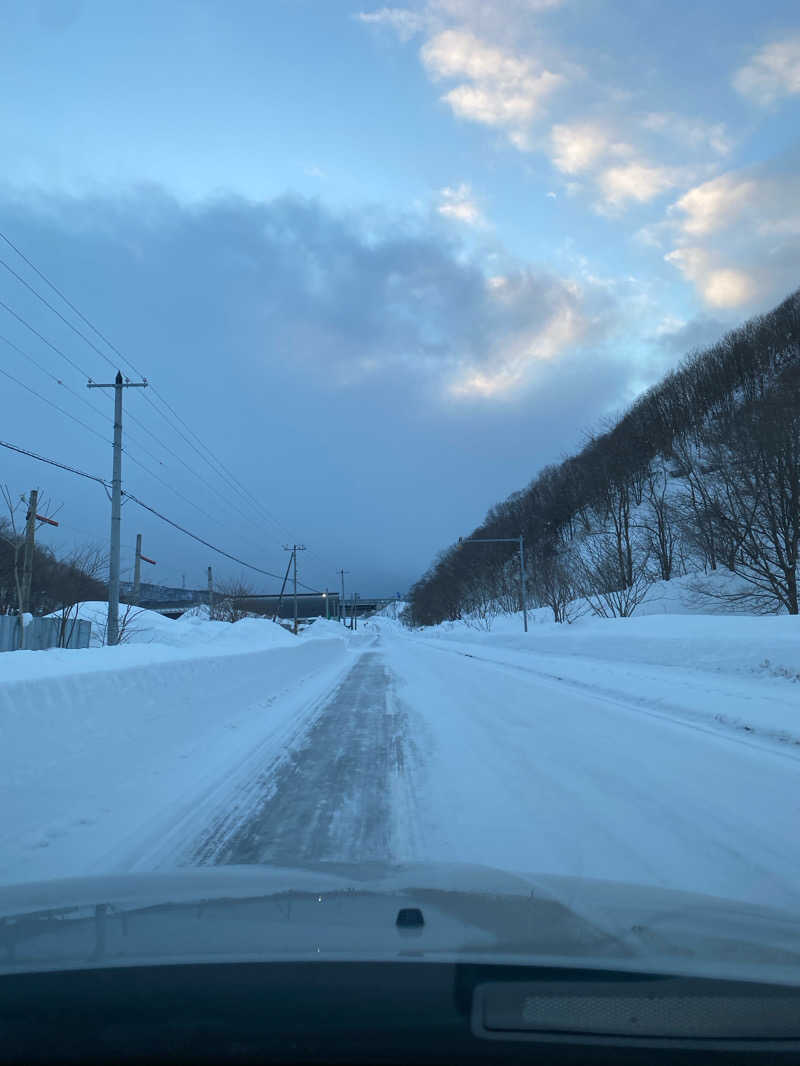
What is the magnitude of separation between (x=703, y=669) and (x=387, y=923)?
1718cm

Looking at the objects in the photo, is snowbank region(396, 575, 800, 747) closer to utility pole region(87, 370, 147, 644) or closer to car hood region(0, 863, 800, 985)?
car hood region(0, 863, 800, 985)

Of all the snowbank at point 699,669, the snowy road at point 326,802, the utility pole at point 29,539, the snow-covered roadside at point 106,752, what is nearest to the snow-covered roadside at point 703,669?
the snowbank at point 699,669

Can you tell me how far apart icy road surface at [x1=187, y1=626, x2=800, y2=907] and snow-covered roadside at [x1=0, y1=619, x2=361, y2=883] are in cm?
58

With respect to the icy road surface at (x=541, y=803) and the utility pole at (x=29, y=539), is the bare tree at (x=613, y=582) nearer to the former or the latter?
the utility pole at (x=29, y=539)

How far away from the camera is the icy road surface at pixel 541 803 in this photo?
440 cm

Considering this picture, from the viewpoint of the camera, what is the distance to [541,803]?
5.78 metres

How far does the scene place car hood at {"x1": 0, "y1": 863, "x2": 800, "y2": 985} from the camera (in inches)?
86.1

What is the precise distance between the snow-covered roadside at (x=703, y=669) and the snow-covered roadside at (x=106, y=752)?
630 centimetres

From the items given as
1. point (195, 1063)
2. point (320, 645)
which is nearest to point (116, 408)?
point (320, 645)

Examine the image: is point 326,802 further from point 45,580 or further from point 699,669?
point 45,580

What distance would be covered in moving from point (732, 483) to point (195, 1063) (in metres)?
33.8

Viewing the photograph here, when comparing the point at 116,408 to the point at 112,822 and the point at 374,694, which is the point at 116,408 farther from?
the point at 112,822

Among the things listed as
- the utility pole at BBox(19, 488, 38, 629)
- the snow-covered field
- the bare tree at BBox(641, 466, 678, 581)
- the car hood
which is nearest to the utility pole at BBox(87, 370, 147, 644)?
the utility pole at BBox(19, 488, 38, 629)

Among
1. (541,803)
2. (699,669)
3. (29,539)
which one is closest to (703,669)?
(699,669)
